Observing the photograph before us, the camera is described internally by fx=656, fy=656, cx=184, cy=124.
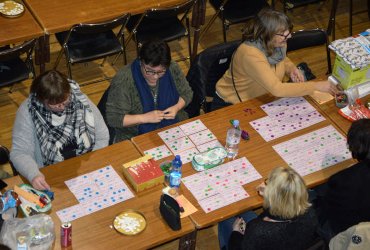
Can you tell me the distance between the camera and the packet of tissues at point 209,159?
4.10 m

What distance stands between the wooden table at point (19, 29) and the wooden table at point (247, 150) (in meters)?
1.49

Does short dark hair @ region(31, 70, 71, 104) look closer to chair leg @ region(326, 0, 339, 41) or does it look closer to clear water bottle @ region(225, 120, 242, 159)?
clear water bottle @ region(225, 120, 242, 159)

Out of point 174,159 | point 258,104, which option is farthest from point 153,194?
point 258,104

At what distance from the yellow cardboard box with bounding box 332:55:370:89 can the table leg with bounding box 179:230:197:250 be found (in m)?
1.71

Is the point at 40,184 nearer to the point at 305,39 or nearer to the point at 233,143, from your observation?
the point at 233,143

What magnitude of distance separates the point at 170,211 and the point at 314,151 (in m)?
1.17

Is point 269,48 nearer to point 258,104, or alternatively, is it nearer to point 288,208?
point 258,104

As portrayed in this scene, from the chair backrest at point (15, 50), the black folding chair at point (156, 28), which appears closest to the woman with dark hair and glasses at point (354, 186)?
the black folding chair at point (156, 28)

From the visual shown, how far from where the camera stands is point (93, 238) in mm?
3645

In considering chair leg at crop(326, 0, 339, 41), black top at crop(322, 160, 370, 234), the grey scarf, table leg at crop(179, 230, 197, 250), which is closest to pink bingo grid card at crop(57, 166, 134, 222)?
table leg at crop(179, 230, 197, 250)

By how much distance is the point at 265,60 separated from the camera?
4.61m

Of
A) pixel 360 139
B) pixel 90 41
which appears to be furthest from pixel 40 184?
pixel 90 41

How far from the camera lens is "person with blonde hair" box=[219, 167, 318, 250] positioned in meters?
3.54

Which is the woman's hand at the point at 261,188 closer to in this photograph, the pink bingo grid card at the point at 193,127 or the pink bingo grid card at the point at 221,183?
the pink bingo grid card at the point at 221,183
